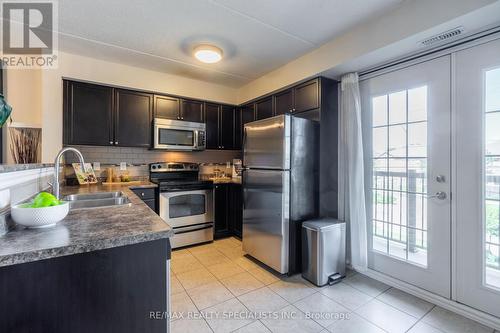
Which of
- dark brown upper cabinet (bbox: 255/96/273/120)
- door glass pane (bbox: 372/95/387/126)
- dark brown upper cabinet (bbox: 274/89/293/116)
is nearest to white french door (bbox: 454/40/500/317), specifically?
door glass pane (bbox: 372/95/387/126)

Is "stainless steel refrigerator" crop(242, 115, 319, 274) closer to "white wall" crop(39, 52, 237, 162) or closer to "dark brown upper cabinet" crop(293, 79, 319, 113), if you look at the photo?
"dark brown upper cabinet" crop(293, 79, 319, 113)

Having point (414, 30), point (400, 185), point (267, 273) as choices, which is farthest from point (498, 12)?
point (267, 273)

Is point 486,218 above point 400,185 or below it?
below

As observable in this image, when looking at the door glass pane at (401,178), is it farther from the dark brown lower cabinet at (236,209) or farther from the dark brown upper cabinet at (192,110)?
the dark brown upper cabinet at (192,110)

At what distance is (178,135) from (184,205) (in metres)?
1.05

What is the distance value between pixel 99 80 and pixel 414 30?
343 cm

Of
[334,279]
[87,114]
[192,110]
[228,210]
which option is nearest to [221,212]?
[228,210]

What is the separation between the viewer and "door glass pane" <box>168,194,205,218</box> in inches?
125

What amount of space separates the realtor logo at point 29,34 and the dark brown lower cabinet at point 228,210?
2612 millimetres

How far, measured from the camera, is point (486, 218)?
5.82 ft

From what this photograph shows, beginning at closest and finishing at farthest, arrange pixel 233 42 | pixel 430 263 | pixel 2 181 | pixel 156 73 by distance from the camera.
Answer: pixel 2 181, pixel 430 263, pixel 233 42, pixel 156 73

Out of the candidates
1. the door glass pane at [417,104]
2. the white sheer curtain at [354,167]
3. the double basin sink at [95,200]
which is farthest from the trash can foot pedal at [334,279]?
the double basin sink at [95,200]

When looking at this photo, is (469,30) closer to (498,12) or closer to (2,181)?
(498,12)

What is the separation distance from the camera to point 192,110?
3.62 metres
